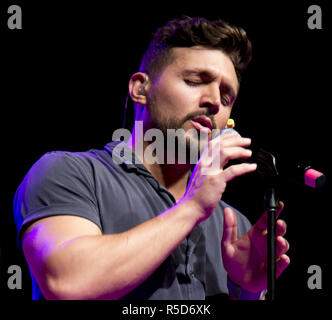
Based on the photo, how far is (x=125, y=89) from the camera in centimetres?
249

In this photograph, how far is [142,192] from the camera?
1671 millimetres

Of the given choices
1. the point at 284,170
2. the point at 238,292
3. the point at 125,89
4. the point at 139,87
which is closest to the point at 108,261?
the point at 284,170

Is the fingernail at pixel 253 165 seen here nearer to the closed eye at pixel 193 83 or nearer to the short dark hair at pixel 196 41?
the closed eye at pixel 193 83

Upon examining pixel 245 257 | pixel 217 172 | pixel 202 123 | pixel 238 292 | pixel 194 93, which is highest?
pixel 194 93

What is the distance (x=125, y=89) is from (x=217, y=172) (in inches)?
51.8

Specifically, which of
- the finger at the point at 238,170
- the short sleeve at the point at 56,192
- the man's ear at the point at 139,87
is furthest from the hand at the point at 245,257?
the man's ear at the point at 139,87

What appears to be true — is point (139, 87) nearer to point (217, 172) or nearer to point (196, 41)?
point (196, 41)

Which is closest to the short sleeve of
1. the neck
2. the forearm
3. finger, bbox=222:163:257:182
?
the forearm

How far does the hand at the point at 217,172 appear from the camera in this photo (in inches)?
51.1

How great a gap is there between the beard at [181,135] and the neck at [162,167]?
0.06 meters

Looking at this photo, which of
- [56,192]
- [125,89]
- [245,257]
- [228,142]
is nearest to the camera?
[228,142]

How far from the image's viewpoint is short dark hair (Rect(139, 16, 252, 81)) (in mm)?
1920
